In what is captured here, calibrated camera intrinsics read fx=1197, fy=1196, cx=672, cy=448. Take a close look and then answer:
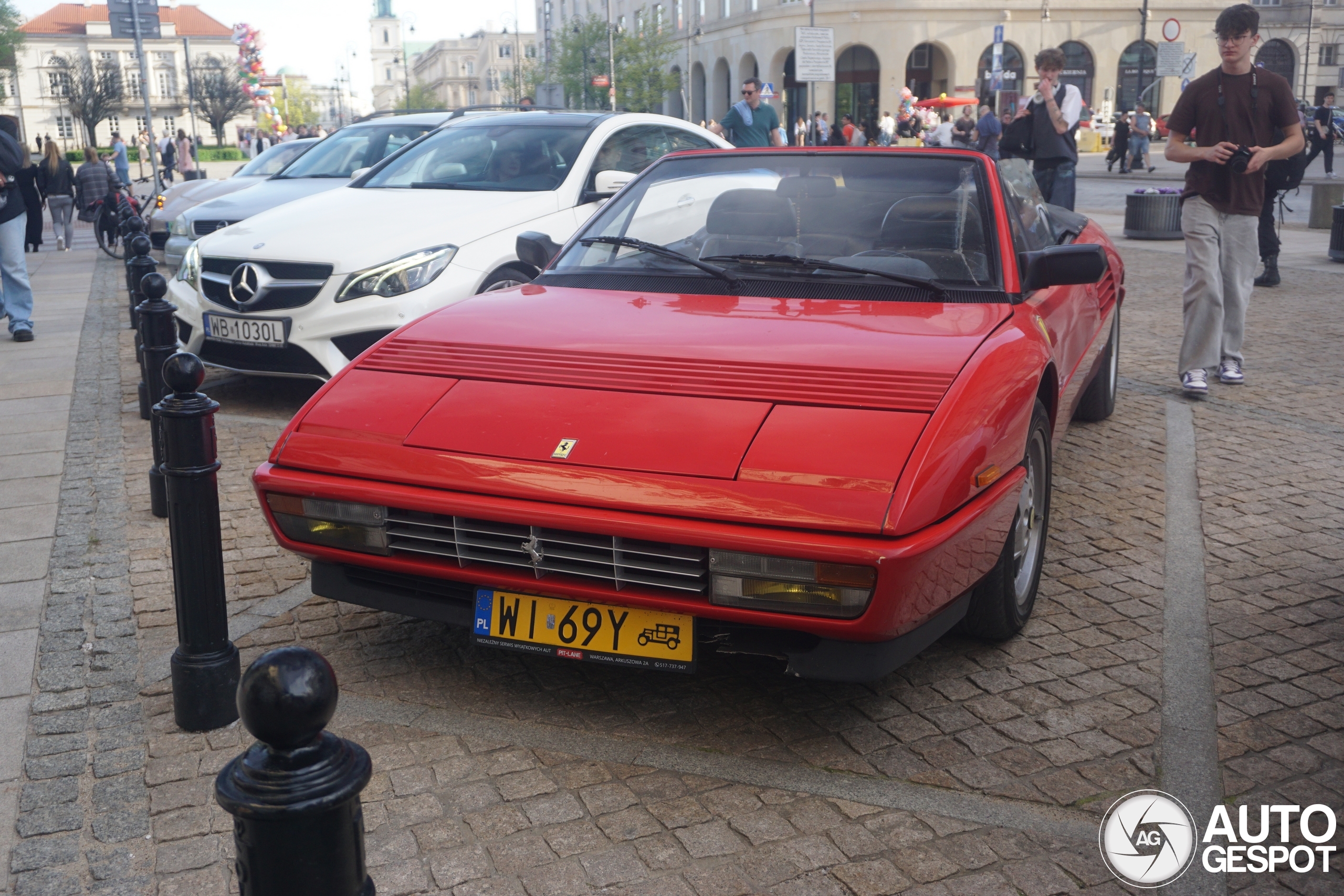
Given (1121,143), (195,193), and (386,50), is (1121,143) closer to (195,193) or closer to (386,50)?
(195,193)

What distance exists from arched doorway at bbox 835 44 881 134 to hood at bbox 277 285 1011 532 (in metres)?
54.8

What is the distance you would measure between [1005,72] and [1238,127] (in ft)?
166

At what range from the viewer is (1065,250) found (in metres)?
3.84

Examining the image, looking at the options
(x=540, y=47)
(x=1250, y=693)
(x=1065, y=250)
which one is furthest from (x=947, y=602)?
(x=540, y=47)

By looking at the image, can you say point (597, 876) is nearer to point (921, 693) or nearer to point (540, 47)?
point (921, 693)

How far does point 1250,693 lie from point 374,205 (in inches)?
211

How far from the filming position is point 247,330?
248 inches

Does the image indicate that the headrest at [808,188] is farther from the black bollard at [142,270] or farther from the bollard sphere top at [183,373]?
the black bollard at [142,270]

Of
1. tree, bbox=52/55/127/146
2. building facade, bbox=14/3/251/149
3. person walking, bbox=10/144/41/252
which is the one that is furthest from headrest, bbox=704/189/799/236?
building facade, bbox=14/3/251/149

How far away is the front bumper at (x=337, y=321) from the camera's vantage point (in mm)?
6121

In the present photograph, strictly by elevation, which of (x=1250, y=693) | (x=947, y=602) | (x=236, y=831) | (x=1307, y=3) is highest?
(x=1307, y=3)

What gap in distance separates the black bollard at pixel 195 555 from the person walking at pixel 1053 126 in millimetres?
8358

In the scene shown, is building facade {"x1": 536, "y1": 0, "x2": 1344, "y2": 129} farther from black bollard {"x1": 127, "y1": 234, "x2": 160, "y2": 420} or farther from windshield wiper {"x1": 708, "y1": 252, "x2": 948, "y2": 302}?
windshield wiper {"x1": 708, "y1": 252, "x2": 948, "y2": 302}

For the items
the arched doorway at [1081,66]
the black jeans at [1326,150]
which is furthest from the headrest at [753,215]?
the arched doorway at [1081,66]
